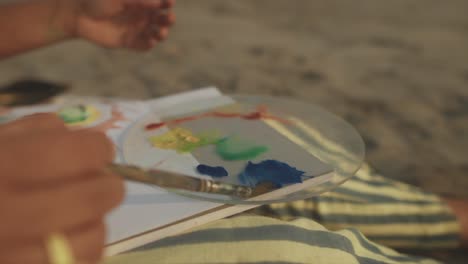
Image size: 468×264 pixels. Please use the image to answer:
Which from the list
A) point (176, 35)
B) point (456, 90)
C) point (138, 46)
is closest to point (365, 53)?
point (456, 90)

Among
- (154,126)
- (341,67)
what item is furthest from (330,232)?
(341,67)

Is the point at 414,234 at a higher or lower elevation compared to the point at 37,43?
lower

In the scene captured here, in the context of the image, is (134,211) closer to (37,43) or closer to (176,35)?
(37,43)

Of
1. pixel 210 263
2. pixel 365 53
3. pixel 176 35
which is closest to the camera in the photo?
pixel 210 263

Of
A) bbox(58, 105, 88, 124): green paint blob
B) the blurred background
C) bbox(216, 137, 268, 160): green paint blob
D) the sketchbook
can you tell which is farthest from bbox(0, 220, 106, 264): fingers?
the blurred background

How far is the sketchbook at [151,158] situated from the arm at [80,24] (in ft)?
0.41

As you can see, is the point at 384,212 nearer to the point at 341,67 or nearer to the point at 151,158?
the point at 151,158

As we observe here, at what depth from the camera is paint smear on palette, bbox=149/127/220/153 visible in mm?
583

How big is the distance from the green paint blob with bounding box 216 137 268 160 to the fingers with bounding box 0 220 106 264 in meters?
0.24

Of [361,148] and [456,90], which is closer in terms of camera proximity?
[361,148]

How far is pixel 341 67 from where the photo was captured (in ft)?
5.46

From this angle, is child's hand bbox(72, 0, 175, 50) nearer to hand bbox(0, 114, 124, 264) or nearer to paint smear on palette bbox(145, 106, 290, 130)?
paint smear on palette bbox(145, 106, 290, 130)

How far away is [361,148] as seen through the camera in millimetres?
580

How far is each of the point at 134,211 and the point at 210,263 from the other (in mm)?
97
